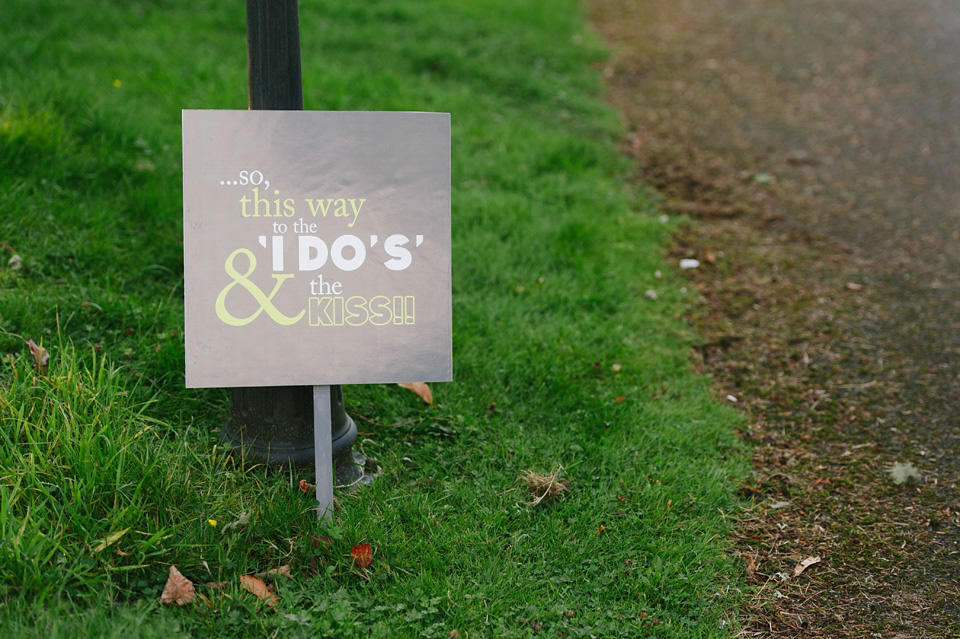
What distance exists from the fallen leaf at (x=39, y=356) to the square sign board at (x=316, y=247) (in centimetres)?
68

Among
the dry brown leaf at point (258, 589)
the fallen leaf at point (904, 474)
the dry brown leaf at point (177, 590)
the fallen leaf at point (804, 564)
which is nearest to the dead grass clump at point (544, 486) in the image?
the fallen leaf at point (804, 564)

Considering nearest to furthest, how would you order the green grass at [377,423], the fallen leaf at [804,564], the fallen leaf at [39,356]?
1. the green grass at [377,423]
2. the fallen leaf at [804,564]
3. the fallen leaf at [39,356]

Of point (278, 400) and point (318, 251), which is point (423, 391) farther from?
point (318, 251)

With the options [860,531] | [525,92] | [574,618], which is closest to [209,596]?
[574,618]

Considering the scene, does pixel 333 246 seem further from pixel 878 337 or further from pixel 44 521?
pixel 878 337

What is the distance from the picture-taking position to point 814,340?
4.14 meters

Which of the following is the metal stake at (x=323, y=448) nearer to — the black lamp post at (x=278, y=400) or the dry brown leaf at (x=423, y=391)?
the black lamp post at (x=278, y=400)

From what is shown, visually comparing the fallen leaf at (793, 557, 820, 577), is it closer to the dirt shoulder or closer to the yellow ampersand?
the dirt shoulder

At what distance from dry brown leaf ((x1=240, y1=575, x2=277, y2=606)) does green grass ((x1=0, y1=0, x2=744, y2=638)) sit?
1.5 inches

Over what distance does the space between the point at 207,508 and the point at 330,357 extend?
1.97 feet

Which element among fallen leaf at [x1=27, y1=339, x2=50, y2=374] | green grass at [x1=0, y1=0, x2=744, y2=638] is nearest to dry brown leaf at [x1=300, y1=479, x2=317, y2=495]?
green grass at [x1=0, y1=0, x2=744, y2=638]

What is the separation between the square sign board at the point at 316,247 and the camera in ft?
8.71

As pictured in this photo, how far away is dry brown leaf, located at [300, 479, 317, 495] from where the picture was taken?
2.85 meters

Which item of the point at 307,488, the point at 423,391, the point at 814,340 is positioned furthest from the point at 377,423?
the point at 814,340
